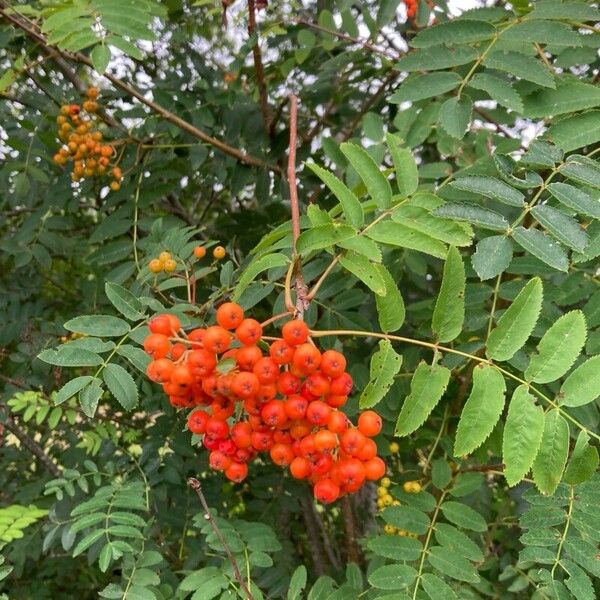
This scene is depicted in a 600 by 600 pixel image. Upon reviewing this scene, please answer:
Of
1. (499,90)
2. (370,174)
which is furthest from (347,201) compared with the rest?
(499,90)

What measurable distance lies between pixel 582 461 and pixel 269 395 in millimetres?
684

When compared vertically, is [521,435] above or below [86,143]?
below

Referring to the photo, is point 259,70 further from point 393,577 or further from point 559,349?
point 393,577

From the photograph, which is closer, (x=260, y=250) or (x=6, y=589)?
(x=260, y=250)

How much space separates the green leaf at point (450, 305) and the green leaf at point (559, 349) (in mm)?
180

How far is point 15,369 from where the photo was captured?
2.72m

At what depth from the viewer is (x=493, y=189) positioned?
140 centimetres

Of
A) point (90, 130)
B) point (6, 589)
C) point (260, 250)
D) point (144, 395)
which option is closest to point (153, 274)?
point (260, 250)

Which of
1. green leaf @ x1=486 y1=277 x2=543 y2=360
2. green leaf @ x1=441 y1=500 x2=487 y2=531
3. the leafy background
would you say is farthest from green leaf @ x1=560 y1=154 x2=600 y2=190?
green leaf @ x1=441 y1=500 x2=487 y2=531

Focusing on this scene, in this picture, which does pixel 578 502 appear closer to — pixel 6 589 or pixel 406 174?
pixel 406 174

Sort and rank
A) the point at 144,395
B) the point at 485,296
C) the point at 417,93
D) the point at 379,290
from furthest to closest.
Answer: the point at 144,395 → the point at 485,296 → the point at 417,93 → the point at 379,290

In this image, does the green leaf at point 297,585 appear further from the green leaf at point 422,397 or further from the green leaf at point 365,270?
the green leaf at point 365,270

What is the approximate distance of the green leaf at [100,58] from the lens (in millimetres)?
1840

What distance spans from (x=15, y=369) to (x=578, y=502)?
2.24 m
